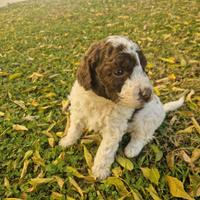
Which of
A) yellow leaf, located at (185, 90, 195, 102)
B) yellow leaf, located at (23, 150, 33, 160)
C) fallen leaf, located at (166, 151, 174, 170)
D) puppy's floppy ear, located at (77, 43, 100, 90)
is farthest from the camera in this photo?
yellow leaf, located at (185, 90, 195, 102)

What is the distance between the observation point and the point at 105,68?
122 inches

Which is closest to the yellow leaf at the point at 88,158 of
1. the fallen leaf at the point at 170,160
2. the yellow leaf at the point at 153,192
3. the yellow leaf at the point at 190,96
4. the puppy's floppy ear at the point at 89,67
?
the yellow leaf at the point at 153,192

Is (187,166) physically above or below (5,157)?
below

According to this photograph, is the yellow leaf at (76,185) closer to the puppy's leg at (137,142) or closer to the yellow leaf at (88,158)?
the yellow leaf at (88,158)

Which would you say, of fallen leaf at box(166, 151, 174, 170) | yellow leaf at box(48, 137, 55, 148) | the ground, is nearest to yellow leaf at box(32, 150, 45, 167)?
the ground

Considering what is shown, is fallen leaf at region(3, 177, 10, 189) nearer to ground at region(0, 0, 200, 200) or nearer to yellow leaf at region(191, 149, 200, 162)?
ground at region(0, 0, 200, 200)

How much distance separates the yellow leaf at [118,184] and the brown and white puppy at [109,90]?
0.11 meters

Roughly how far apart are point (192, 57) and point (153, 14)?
3403 mm

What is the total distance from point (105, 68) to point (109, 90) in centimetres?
22

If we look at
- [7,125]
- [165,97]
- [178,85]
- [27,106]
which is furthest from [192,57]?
[7,125]

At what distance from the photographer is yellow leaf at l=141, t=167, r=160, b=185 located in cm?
351

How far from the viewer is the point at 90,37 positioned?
7996 millimetres

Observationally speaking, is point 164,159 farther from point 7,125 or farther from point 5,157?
point 7,125

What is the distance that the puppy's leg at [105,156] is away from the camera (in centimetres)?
358
